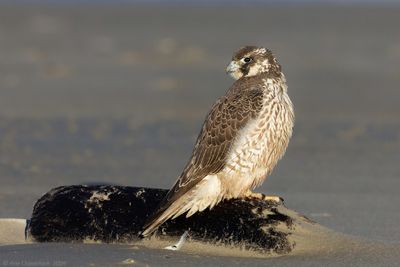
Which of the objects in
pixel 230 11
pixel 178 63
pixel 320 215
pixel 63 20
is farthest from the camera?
pixel 230 11

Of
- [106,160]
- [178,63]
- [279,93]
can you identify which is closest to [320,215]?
[279,93]

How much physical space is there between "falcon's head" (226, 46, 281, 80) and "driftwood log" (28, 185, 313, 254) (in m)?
1.20

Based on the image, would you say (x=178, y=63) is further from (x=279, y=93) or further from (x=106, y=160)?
(x=279, y=93)

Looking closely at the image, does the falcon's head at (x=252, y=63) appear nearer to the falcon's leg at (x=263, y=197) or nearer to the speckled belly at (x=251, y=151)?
the speckled belly at (x=251, y=151)

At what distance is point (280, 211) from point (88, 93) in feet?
29.6

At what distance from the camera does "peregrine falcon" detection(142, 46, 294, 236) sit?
24.1 feet

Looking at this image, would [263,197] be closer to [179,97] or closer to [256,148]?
[256,148]

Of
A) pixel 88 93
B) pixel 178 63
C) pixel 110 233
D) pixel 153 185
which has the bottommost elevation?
pixel 110 233

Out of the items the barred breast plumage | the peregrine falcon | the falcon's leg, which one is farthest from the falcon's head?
the falcon's leg

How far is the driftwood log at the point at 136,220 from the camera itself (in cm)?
691

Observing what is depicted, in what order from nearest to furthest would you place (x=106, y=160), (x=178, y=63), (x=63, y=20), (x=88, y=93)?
(x=106, y=160) < (x=88, y=93) < (x=178, y=63) < (x=63, y=20)

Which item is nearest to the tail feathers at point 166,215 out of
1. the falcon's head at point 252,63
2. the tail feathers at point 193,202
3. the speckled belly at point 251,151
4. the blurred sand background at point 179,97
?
the tail feathers at point 193,202

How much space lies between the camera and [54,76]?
17.3 m

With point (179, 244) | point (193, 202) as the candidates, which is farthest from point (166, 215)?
point (193, 202)
